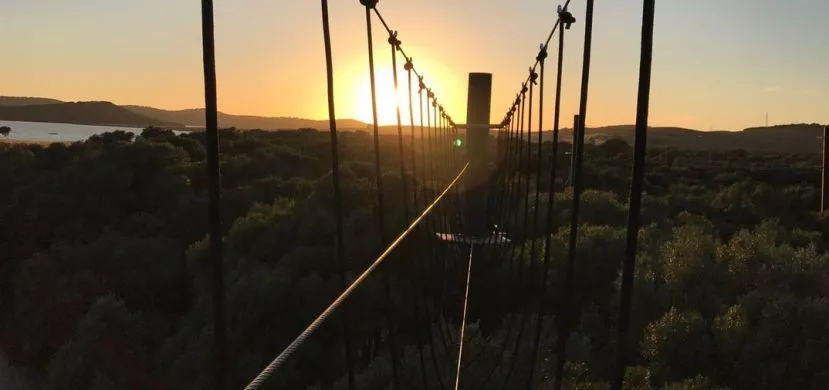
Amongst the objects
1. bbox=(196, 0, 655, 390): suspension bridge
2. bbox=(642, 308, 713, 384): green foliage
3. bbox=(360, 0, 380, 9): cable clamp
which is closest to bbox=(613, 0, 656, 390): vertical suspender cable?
bbox=(196, 0, 655, 390): suspension bridge

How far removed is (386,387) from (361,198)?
7.81m

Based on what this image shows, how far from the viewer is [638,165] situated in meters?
1.69

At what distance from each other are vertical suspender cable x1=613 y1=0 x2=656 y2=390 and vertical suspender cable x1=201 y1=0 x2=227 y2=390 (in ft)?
3.23

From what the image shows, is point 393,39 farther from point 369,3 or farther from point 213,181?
point 213,181

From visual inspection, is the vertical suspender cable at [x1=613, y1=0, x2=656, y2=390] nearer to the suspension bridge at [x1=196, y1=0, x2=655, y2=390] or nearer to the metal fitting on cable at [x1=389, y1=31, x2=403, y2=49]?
the suspension bridge at [x1=196, y1=0, x2=655, y2=390]

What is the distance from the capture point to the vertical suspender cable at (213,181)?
143 cm

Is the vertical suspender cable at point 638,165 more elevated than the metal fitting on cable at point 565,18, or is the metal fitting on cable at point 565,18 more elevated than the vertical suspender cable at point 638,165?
the metal fitting on cable at point 565,18

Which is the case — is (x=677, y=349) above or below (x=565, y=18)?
below

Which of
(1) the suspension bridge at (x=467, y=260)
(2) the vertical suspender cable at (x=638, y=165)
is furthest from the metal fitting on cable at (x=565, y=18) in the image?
(2) the vertical suspender cable at (x=638, y=165)

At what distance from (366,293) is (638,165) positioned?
7.01 metres

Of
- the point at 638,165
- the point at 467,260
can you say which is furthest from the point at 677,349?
the point at 638,165

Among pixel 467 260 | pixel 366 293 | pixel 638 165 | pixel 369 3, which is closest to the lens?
pixel 638 165

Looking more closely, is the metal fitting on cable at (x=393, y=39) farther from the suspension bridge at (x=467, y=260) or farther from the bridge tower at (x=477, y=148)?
the bridge tower at (x=477, y=148)

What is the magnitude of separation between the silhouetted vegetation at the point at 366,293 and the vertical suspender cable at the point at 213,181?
2.25ft
